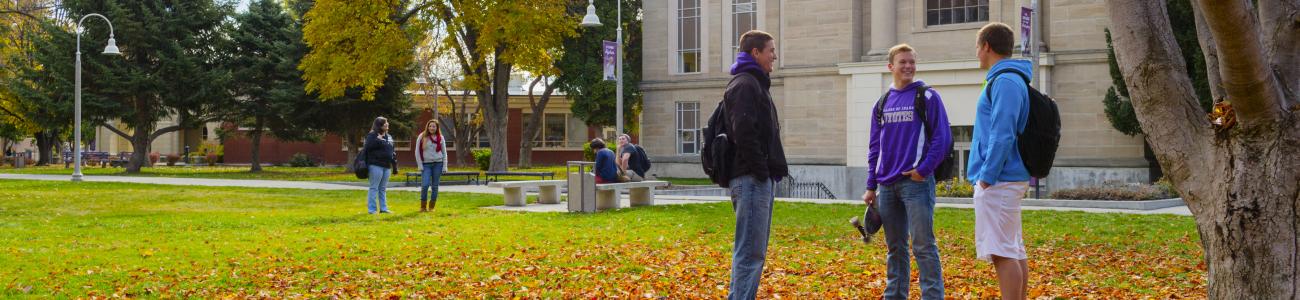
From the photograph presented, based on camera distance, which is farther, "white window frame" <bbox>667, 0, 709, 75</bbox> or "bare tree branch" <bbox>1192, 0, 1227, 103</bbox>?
"white window frame" <bbox>667, 0, 709, 75</bbox>

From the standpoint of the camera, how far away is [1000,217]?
19.7 feet

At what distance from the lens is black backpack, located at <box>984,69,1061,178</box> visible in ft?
19.7

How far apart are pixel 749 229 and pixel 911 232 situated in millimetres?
873

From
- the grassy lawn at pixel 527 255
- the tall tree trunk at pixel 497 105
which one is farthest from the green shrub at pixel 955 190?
the tall tree trunk at pixel 497 105

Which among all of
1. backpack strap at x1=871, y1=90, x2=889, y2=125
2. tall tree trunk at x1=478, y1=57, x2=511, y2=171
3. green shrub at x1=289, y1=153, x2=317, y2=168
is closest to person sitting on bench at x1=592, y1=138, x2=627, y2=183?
backpack strap at x1=871, y1=90, x2=889, y2=125

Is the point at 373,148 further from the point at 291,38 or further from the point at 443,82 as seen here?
the point at 443,82

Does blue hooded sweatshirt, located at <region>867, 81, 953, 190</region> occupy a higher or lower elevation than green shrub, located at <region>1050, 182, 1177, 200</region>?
higher

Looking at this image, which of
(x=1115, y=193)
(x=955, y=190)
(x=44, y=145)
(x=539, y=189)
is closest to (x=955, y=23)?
(x=955, y=190)

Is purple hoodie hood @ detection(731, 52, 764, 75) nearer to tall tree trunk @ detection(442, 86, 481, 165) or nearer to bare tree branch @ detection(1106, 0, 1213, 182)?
bare tree branch @ detection(1106, 0, 1213, 182)

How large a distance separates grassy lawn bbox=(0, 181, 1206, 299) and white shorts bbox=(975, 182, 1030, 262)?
187 cm

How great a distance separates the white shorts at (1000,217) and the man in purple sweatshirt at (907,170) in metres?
0.29

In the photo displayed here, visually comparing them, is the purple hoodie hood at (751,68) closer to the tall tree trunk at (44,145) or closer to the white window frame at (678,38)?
the white window frame at (678,38)

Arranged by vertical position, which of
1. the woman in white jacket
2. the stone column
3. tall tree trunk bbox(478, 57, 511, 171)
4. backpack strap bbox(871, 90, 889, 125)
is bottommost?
the woman in white jacket

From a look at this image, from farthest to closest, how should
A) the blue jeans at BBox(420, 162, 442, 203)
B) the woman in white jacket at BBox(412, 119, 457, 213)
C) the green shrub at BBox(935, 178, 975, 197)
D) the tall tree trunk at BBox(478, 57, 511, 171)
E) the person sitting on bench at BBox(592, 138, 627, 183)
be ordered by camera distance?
1. the tall tree trunk at BBox(478, 57, 511, 171)
2. the green shrub at BBox(935, 178, 975, 197)
3. the person sitting on bench at BBox(592, 138, 627, 183)
4. the blue jeans at BBox(420, 162, 442, 203)
5. the woman in white jacket at BBox(412, 119, 457, 213)
